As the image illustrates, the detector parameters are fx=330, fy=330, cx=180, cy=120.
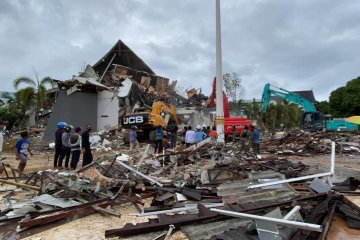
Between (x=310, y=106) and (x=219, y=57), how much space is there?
Result: 492 inches

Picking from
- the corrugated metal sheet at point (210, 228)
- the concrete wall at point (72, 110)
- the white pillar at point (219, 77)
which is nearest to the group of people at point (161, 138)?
the white pillar at point (219, 77)

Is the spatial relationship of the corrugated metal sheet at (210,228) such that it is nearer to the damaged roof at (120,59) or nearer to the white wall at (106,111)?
the white wall at (106,111)

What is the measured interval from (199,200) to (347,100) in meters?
41.6

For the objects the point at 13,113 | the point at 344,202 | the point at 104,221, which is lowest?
the point at 104,221

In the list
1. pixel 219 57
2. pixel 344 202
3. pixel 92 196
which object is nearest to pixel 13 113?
pixel 219 57

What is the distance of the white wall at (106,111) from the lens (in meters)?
24.9

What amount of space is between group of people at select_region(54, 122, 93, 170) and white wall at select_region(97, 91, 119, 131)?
42.3 feet

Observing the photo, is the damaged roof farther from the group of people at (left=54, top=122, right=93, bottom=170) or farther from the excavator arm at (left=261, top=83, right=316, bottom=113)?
the group of people at (left=54, top=122, right=93, bottom=170)

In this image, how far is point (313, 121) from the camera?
22781 mm

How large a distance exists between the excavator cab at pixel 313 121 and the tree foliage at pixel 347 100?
21965mm

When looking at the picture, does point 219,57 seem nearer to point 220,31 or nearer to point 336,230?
point 220,31

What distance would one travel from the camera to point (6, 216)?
18.1ft

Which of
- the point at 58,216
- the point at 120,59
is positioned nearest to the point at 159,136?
the point at 58,216

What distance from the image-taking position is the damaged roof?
115 feet
